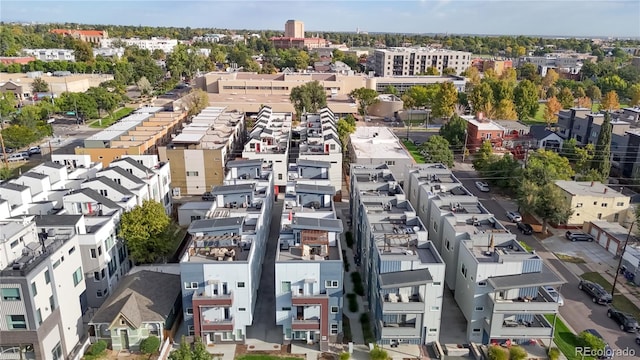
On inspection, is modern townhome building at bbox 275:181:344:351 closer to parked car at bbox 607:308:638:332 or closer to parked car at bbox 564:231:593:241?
parked car at bbox 607:308:638:332

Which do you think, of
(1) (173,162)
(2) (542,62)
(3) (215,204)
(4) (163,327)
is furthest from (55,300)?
(2) (542,62)

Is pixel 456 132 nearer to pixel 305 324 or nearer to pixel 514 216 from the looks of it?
pixel 514 216

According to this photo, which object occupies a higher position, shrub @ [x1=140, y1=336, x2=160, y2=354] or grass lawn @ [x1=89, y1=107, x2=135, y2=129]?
grass lawn @ [x1=89, y1=107, x2=135, y2=129]

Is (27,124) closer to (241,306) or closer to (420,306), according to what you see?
(241,306)

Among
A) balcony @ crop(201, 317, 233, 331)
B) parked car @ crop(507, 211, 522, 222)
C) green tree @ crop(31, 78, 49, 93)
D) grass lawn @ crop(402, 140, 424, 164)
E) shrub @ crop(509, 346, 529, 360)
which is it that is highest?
green tree @ crop(31, 78, 49, 93)

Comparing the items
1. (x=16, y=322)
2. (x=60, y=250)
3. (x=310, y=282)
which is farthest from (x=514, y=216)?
(x=16, y=322)

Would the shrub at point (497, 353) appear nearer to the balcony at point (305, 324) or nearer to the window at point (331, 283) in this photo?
the window at point (331, 283)

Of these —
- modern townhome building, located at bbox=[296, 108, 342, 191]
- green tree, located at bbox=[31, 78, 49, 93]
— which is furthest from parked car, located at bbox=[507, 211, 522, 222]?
green tree, located at bbox=[31, 78, 49, 93]
